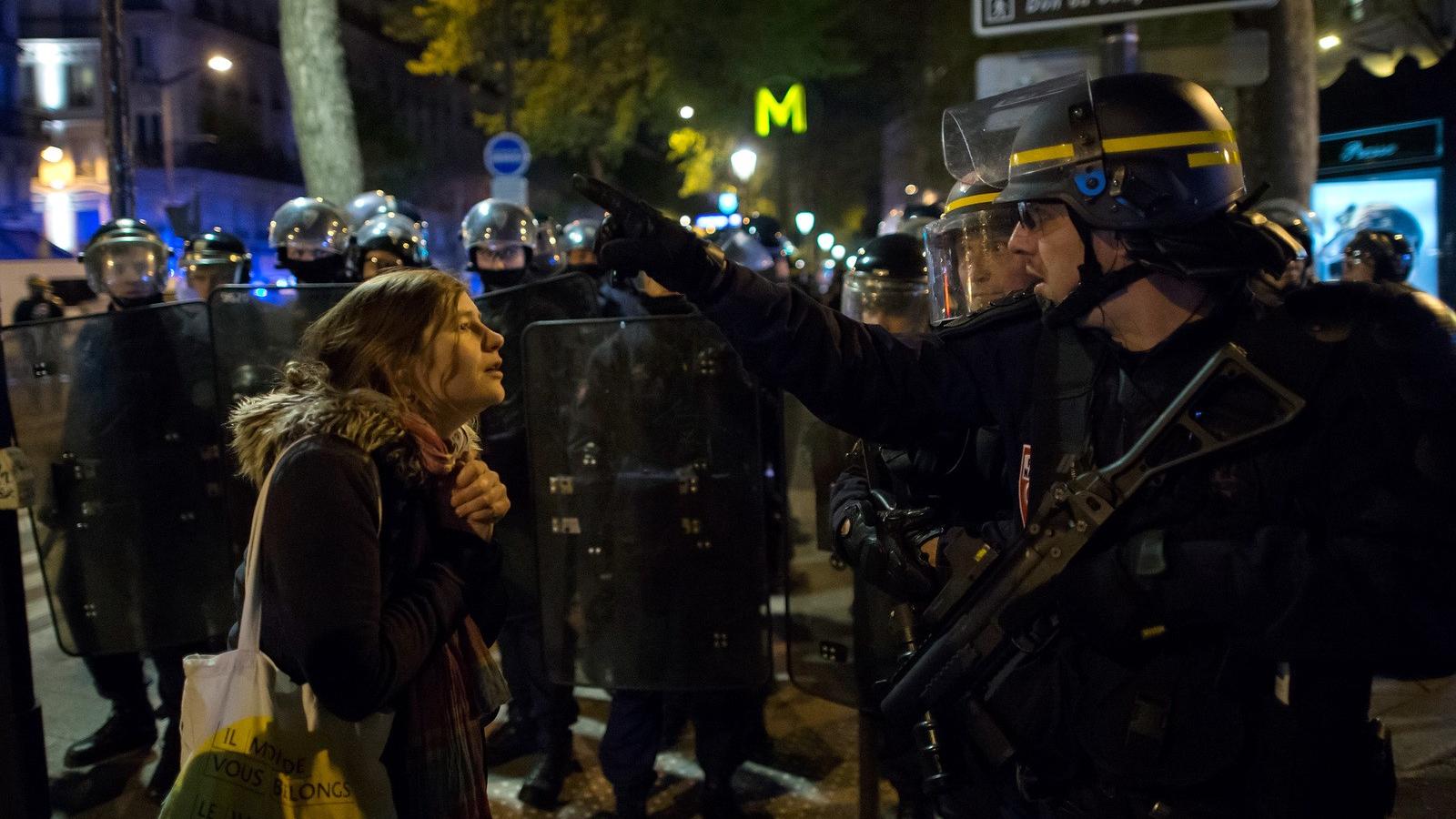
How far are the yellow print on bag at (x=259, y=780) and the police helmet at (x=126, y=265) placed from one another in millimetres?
3923

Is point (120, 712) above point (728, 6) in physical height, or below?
below

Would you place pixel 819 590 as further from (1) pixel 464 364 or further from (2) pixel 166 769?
(2) pixel 166 769

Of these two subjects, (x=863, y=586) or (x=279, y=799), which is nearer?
(x=279, y=799)

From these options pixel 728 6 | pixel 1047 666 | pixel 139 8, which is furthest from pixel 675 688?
pixel 139 8

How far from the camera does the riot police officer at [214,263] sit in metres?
6.00

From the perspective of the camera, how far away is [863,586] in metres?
3.65

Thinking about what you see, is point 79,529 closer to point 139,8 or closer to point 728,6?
point 728,6

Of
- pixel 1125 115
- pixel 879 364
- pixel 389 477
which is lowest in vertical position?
pixel 389 477

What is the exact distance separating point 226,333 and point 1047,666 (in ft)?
11.8

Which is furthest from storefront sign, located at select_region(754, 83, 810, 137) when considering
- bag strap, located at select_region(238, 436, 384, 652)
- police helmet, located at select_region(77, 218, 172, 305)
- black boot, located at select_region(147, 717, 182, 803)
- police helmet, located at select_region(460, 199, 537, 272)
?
bag strap, located at select_region(238, 436, 384, 652)

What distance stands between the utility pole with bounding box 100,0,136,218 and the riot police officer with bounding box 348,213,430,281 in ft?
14.7

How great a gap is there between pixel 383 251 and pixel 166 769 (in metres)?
2.46

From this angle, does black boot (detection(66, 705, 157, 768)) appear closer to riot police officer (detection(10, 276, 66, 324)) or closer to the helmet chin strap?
riot police officer (detection(10, 276, 66, 324))

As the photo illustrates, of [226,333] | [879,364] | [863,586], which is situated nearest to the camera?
[879,364]
